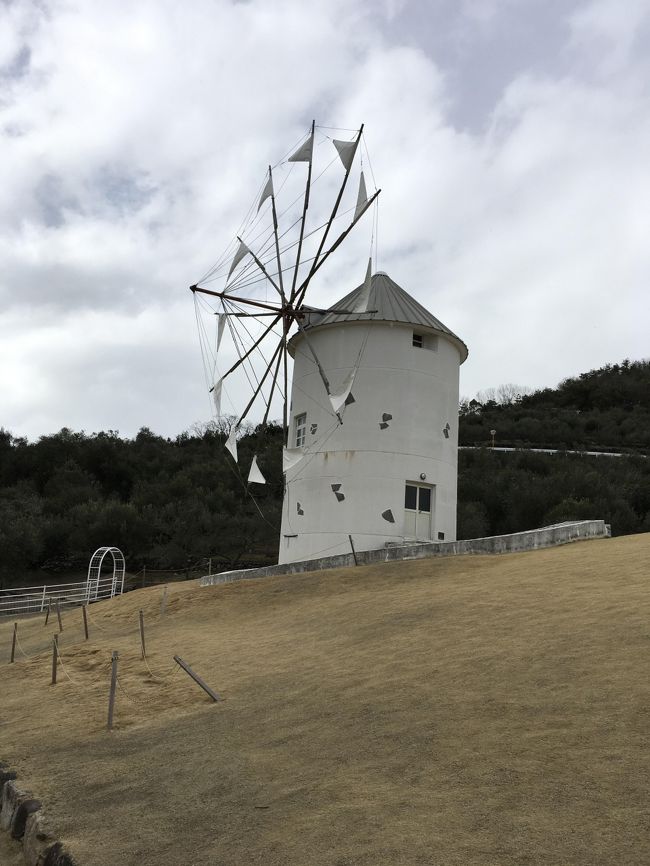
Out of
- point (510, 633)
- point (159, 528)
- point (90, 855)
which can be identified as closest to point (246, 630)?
point (510, 633)

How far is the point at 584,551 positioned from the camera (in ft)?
53.1

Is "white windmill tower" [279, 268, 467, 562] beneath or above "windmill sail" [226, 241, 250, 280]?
beneath

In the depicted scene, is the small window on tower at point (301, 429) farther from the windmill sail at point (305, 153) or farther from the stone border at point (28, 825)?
the stone border at point (28, 825)

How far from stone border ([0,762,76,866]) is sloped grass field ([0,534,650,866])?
130 mm

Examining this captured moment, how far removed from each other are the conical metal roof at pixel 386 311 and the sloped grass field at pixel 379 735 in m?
8.79

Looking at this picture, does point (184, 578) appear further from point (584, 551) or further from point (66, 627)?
point (584, 551)

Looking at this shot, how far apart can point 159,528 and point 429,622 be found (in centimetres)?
2836

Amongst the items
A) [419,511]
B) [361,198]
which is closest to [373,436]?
[419,511]

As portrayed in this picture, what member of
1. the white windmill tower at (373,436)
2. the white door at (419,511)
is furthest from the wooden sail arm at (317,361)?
the white door at (419,511)

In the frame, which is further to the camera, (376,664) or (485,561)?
(485,561)

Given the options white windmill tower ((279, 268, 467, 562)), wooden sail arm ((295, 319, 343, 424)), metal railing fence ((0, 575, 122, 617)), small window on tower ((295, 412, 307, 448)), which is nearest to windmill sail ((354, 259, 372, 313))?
white windmill tower ((279, 268, 467, 562))

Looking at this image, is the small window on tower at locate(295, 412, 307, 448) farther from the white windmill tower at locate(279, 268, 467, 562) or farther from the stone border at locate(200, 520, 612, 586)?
the stone border at locate(200, 520, 612, 586)

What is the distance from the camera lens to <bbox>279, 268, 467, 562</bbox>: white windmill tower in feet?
68.8

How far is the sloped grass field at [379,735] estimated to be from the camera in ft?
20.4
